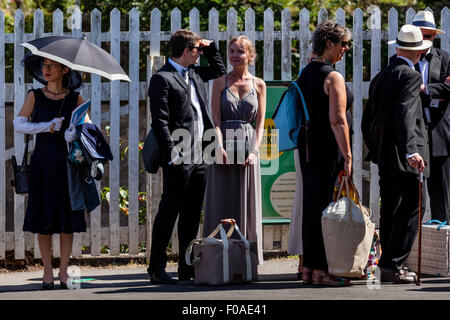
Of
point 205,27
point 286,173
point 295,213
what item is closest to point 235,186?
point 295,213

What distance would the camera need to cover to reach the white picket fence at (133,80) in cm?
813

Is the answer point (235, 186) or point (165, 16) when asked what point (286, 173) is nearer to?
point (235, 186)

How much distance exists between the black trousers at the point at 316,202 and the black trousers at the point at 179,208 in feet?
2.78

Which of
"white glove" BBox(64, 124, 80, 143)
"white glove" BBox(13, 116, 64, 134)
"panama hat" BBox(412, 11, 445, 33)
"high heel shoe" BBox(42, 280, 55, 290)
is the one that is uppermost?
"panama hat" BBox(412, 11, 445, 33)

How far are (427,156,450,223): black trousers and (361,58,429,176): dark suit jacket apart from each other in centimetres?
58

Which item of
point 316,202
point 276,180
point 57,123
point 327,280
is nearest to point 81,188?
point 57,123

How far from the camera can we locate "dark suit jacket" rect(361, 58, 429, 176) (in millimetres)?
6605

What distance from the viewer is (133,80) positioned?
817 cm

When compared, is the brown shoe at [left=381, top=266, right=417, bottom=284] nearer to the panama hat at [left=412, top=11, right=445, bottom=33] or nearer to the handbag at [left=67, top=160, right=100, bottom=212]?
the panama hat at [left=412, top=11, right=445, bottom=33]

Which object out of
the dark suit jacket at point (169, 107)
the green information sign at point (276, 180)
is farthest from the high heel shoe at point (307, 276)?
the green information sign at point (276, 180)

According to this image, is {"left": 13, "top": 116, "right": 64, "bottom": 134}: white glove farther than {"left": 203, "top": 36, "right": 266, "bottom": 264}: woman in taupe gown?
No

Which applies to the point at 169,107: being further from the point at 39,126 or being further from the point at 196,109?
the point at 39,126

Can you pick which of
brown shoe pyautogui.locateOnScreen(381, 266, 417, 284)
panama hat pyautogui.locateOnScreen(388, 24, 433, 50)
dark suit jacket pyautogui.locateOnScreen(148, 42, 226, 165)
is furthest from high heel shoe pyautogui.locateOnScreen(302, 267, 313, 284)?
panama hat pyautogui.locateOnScreen(388, 24, 433, 50)

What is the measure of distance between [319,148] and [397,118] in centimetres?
61
